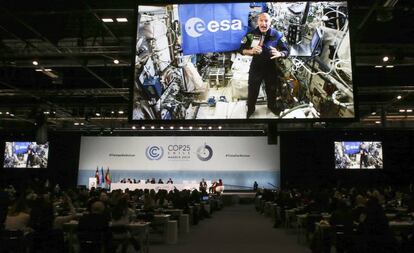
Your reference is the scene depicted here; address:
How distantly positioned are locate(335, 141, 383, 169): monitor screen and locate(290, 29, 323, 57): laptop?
22.9 metres

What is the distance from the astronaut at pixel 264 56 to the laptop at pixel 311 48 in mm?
184

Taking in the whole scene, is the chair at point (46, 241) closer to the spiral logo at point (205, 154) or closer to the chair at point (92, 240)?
the chair at point (92, 240)

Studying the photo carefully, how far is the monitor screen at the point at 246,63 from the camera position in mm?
8047

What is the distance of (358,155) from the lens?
29.8 metres

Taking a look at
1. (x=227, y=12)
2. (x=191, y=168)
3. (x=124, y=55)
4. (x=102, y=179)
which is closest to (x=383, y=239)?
(x=227, y=12)

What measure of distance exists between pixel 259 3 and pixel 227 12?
0.66 meters

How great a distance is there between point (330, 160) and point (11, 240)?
28.1m

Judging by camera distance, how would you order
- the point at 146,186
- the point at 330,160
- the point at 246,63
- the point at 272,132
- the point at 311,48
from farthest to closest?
1. the point at 330,160
2. the point at 146,186
3. the point at 272,132
4. the point at 246,63
5. the point at 311,48

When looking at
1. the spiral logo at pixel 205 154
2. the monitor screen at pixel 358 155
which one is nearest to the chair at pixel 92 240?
the spiral logo at pixel 205 154

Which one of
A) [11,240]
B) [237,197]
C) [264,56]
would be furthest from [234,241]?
[237,197]

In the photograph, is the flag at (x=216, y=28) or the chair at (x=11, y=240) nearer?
the chair at (x=11, y=240)

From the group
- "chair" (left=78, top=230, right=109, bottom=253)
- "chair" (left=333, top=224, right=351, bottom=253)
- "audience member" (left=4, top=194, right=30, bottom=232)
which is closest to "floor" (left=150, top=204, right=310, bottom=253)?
"chair" (left=333, top=224, right=351, bottom=253)

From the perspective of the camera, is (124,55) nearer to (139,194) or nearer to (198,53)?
(139,194)

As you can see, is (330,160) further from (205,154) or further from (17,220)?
(17,220)
